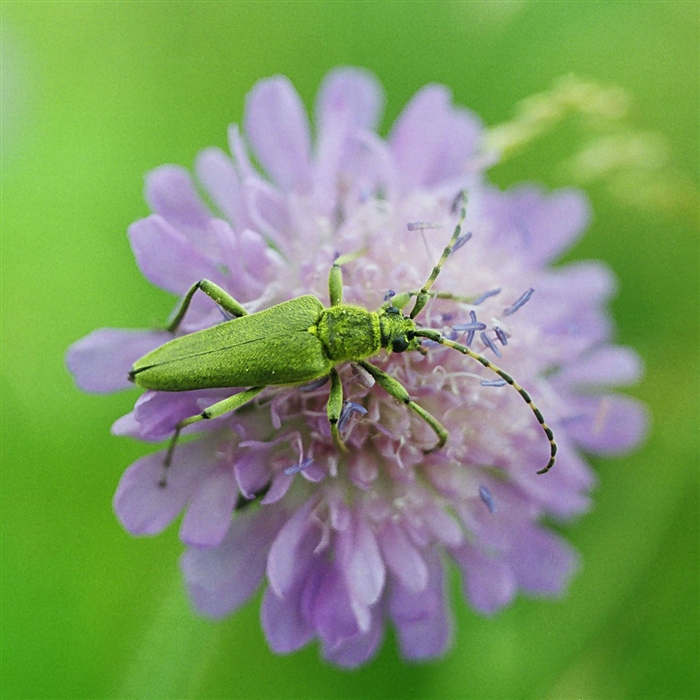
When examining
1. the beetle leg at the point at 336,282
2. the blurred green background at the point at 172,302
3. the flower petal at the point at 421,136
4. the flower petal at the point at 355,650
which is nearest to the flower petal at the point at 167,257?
the beetle leg at the point at 336,282

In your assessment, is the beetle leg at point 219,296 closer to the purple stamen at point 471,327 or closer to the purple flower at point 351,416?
the purple flower at point 351,416

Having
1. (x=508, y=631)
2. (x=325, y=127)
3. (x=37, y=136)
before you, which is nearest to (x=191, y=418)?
(x=325, y=127)

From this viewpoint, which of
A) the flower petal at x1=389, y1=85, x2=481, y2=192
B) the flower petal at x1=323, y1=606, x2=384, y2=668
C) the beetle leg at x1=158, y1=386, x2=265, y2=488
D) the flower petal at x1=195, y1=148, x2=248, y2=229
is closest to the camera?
the beetle leg at x1=158, y1=386, x2=265, y2=488

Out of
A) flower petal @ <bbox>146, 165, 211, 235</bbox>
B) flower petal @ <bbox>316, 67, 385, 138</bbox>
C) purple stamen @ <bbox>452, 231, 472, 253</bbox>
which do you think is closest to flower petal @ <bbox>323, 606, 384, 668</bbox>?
purple stamen @ <bbox>452, 231, 472, 253</bbox>

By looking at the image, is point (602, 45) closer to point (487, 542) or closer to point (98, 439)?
point (487, 542)

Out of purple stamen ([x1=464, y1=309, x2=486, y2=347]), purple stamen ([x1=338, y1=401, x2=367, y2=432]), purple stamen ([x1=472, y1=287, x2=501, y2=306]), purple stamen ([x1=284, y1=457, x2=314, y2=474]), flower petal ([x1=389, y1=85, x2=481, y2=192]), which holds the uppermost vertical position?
flower petal ([x1=389, y1=85, x2=481, y2=192])

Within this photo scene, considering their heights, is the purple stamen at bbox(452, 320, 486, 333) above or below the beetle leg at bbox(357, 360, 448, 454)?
above

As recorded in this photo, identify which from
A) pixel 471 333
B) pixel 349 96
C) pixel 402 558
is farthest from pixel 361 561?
pixel 349 96

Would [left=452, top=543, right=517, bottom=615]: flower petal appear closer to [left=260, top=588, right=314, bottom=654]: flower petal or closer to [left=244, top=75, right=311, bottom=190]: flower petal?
[left=260, top=588, right=314, bottom=654]: flower petal
